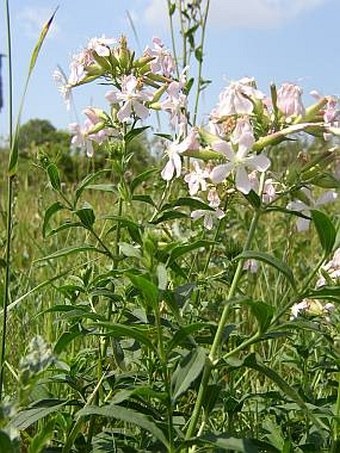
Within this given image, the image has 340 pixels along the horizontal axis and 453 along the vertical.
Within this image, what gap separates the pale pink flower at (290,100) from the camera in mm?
994

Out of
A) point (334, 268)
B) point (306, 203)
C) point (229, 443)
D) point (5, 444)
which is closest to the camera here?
point (5, 444)

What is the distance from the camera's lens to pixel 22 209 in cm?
338

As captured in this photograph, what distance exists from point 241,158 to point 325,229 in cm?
13

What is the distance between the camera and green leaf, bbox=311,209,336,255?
0.89m

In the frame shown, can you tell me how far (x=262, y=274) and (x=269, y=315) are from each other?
1.42 meters

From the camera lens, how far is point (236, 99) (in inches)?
39.0

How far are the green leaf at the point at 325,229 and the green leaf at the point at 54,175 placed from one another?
461 millimetres

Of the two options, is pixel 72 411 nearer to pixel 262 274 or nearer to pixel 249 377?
pixel 249 377

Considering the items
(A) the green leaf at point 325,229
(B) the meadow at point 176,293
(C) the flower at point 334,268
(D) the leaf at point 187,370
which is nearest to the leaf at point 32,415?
(B) the meadow at point 176,293

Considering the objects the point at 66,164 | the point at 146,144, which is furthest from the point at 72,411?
the point at 66,164

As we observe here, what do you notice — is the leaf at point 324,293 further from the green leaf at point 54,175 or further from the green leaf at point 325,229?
the green leaf at point 54,175

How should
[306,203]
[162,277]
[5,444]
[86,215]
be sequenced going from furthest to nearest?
1. [86,215]
2. [306,203]
3. [162,277]
4. [5,444]

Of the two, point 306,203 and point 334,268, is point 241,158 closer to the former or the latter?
point 306,203

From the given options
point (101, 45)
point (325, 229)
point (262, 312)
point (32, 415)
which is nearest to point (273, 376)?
point (262, 312)
